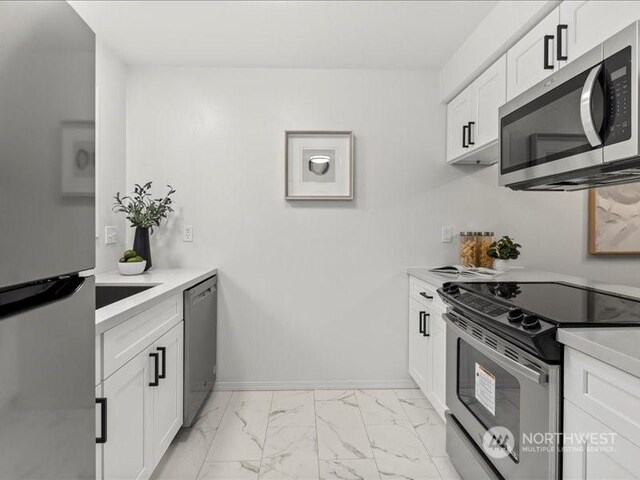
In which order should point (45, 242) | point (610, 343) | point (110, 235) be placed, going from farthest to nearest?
point (110, 235) → point (610, 343) → point (45, 242)

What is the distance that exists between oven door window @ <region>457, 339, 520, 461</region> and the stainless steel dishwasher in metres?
1.42

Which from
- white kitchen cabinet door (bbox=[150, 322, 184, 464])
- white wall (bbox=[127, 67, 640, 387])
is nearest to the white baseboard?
white wall (bbox=[127, 67, 640, 387])

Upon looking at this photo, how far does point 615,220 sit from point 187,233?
2966 mm

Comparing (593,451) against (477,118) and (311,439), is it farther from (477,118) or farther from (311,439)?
(477,118)

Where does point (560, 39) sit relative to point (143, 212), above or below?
above

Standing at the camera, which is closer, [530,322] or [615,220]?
[530,322]

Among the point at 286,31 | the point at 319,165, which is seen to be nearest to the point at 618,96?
the point at 286,31

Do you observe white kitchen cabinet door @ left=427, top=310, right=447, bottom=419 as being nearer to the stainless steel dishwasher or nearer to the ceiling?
the stainless steel dishwasher

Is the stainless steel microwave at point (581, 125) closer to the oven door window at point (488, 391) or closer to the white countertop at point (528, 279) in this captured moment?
the white countertop at point (528, 279)

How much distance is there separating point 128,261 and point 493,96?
7.76ft

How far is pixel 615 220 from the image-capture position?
2.71 meters

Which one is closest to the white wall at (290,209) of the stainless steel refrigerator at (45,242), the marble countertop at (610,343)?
the marble countertop at (610,343)

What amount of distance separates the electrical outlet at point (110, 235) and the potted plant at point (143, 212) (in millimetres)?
120

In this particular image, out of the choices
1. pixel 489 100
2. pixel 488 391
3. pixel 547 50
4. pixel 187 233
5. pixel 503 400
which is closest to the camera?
pixel 503 400
